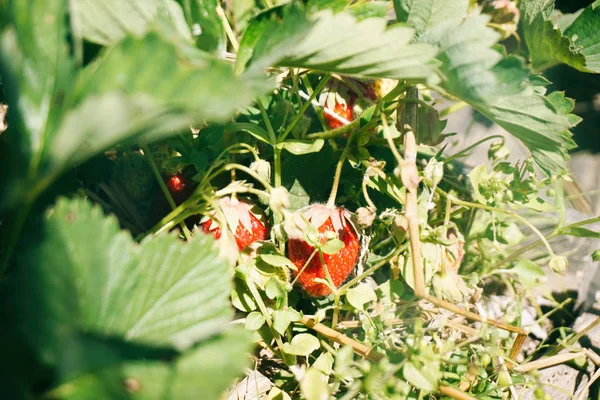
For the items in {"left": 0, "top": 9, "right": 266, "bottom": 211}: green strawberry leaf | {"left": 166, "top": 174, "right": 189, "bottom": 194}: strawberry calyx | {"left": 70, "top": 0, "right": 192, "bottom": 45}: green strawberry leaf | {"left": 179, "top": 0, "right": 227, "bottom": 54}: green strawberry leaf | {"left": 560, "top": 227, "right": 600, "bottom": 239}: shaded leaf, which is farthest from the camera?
{"left": 166, "top": 174, "right": 189, "bottom": 194}: strawberry calyx

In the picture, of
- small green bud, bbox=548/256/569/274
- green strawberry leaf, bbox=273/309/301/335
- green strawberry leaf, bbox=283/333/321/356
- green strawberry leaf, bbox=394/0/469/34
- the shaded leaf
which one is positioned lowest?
the shaded leaf

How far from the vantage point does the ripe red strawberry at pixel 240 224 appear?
2.76 ft

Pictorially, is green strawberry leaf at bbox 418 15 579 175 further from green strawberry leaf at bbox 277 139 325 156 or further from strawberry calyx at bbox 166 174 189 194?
strawberry calyx at bbox 166 174 189 194

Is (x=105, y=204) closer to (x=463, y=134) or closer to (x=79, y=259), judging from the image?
(x=79, y=259)

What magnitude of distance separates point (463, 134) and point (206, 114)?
3.98 feet

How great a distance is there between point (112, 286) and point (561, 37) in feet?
2.76

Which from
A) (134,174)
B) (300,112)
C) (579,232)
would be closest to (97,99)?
(300,112)

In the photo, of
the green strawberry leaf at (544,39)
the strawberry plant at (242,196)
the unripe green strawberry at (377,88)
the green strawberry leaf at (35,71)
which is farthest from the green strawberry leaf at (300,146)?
the green strawberry leaf at (544,39)

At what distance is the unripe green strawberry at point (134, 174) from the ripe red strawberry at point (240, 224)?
246 mm

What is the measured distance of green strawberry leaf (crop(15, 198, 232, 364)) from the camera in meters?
0.45

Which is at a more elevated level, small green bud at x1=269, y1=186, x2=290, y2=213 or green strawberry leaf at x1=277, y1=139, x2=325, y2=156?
small green bud at x1=269, y1=186, x2=290, y2=213

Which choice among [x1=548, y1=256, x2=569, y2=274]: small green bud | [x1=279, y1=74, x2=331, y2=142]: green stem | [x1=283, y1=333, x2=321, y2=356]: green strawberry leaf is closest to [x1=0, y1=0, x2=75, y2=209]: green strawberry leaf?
[x1=279, y1=74, x2=331, y2=142]: green stem

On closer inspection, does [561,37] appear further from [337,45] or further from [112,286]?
[112,286]

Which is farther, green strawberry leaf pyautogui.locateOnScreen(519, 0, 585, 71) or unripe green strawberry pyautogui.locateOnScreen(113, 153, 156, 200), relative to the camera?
unripe green strawberry pyautogui.locateOnScreen(113, 153, 156, 200)
